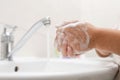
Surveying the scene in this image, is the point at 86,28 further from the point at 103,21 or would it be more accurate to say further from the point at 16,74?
the point at 103,21

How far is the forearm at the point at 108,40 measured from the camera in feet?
1.63

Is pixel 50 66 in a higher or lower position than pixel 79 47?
lower

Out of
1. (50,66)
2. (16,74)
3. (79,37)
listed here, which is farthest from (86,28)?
(50,66)

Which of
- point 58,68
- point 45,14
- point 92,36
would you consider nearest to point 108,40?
point 92,36

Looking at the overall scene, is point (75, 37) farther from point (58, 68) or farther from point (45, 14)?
point (45, 14)

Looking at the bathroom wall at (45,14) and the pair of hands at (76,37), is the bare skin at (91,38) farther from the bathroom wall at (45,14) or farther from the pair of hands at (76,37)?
the bathroom wall at (45,14)

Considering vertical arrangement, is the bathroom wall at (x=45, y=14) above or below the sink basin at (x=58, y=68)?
above

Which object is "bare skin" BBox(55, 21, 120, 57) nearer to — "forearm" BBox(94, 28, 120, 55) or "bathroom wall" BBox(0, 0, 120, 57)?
"forearm" BBox(94, 28, 120, 55)

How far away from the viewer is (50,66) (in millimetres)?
822

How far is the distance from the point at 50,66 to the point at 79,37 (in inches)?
12.9

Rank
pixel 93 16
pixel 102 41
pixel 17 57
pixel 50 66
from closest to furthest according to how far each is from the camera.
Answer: pixel 102 41 → pixel 50 66 → pixel 17 57 → pixel 93 16

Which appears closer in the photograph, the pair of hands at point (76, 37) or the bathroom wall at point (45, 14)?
the pair of hands at point (76, 37)

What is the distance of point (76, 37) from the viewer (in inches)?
20.9

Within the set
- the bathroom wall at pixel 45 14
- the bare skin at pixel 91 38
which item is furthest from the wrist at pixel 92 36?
the bathroom wall at pixel 45 14
